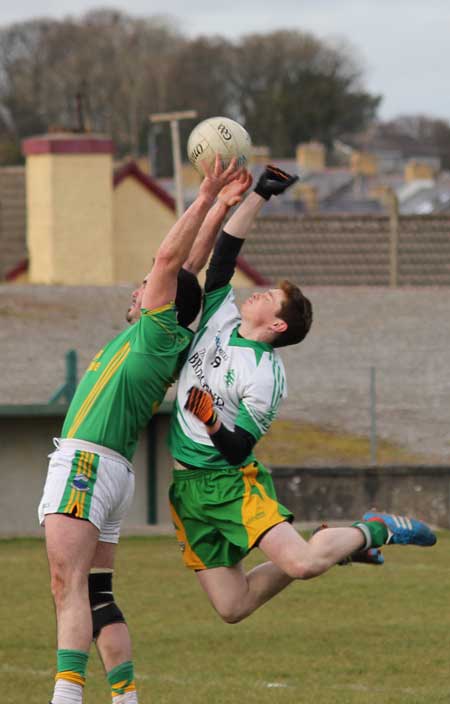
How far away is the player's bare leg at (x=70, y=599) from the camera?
716 centimetres

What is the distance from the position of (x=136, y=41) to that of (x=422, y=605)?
97.6 m

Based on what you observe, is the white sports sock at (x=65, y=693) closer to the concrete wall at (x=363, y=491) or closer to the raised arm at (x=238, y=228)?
the raised arm at (x=238, y=228)

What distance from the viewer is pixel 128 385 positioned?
7371 mm

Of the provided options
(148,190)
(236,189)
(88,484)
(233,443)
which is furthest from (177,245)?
(148,190)

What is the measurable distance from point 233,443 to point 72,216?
2255 centimetres

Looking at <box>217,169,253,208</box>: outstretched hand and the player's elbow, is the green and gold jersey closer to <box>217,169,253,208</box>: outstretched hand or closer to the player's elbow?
the player's elbow

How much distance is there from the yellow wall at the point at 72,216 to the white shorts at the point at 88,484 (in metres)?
22.1

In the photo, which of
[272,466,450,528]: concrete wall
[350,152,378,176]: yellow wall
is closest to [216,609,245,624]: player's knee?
[272,466,450,528]: concrete wall

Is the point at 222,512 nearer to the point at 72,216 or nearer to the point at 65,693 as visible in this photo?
the point at 65,693

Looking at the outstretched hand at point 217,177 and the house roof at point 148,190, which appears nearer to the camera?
the outstretched hand at point 217,177

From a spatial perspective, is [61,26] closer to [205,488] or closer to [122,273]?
[122,273]

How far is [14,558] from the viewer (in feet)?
45.4

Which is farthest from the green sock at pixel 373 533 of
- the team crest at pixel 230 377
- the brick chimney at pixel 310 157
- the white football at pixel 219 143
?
the brick chimney at pixel 310 157

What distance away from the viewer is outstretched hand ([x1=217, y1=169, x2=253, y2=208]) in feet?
24.8
